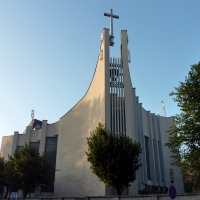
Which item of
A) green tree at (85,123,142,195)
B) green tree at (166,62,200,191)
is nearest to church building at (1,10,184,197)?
green tree at (85,123,142,195)

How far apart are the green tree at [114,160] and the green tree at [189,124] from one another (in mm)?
6705

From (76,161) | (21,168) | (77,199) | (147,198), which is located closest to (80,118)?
(76,161)

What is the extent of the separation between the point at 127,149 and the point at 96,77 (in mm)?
19938

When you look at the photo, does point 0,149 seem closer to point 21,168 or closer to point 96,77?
point 21,168

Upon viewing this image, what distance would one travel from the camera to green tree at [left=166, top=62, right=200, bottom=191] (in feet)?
63.0

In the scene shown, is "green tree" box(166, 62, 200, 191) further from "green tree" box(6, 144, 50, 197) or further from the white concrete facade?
"green tree" box(6, 144, 50, 197)

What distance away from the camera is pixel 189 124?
63.9ft

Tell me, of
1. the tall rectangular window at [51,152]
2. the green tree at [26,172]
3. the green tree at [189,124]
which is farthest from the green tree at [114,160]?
the tall rectangular window at [51,152]

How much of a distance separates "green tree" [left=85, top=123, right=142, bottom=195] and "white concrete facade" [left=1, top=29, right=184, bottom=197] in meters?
7.99

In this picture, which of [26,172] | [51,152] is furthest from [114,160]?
[51,152]

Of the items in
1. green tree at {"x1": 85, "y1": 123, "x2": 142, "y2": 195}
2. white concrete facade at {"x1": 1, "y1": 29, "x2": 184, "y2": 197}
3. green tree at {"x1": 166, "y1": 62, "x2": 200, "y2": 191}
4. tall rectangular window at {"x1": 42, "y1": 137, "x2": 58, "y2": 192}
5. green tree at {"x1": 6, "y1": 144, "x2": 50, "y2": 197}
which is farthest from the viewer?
tall rectangular window at {"x1": 42, "y1": 137, "x2": 58, "y2": 192}

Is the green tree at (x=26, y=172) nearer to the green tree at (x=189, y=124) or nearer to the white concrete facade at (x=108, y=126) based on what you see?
the white concrete facade at (x=108, y=126)

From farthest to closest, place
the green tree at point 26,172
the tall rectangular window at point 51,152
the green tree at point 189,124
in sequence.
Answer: the tall rectangular window at point 51,152, the green tree at point 26,172, the green tree at point 189,124

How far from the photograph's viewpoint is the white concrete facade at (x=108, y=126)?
36.9 m
